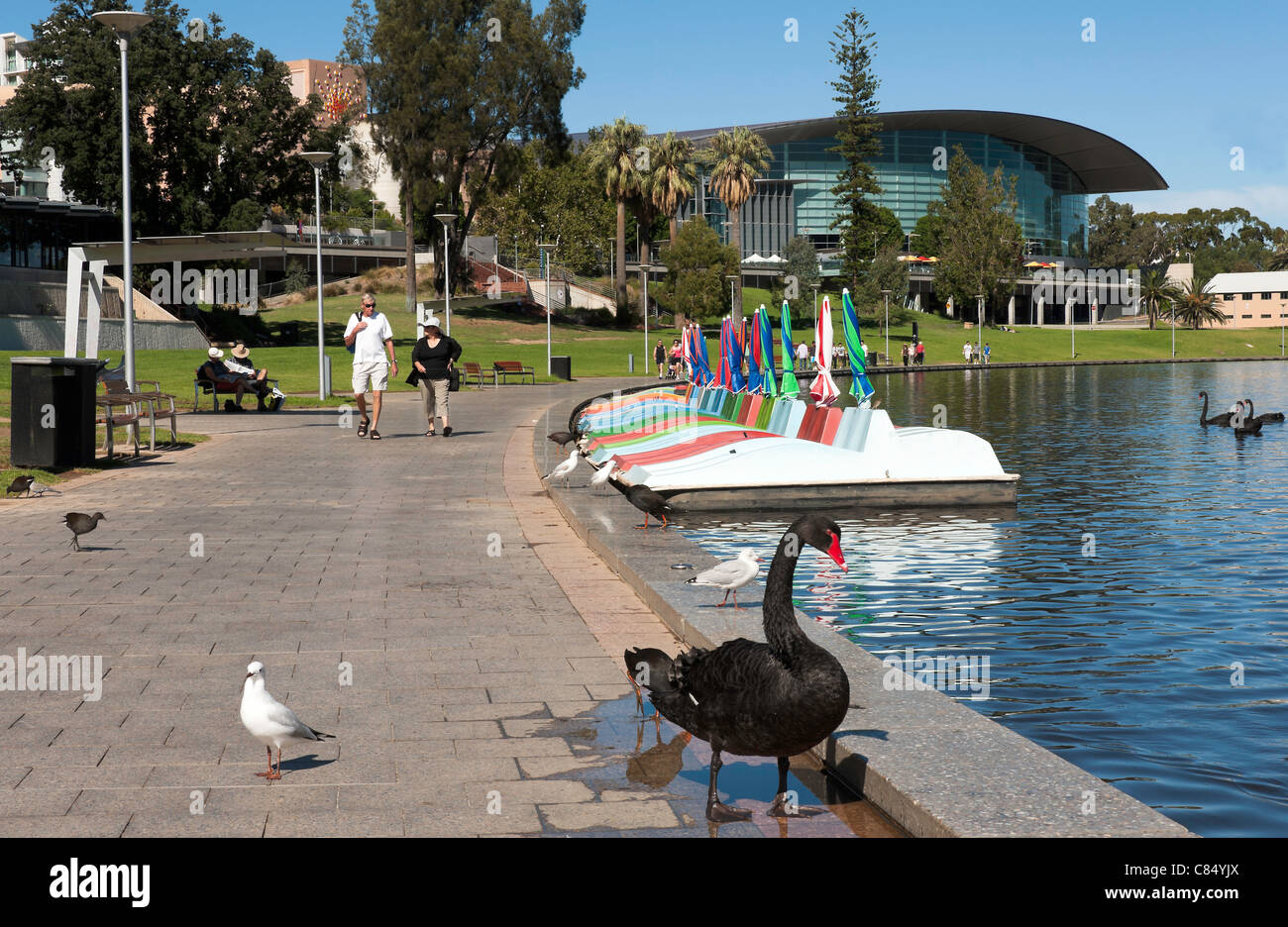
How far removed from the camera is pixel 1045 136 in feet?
423

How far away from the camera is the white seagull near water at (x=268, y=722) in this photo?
462 cm

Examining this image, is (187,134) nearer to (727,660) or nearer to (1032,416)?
(1032,416)

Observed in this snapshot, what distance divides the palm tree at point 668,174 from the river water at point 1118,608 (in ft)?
200

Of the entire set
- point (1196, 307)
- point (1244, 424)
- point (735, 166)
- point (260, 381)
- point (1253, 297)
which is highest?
point (735, 166)

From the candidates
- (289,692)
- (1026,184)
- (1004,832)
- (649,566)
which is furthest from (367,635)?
(1026,184)

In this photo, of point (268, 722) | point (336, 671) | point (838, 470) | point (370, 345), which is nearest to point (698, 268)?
point (370, 345)

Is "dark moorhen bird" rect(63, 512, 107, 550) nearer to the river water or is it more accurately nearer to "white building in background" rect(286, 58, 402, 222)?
the river water

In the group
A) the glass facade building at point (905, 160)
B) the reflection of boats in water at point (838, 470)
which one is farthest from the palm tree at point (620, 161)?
the reflection of boats in water at point (838, 470)

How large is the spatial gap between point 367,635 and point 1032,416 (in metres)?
26.8

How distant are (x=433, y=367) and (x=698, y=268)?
5724 cm

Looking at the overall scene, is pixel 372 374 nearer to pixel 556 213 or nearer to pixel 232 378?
pixel 232 378

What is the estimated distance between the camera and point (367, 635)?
7113 millimetres

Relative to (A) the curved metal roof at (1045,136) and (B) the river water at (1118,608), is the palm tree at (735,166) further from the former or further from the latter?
(B) the river water at (1118,608)

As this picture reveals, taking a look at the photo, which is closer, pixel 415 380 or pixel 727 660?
pixel 727 660
